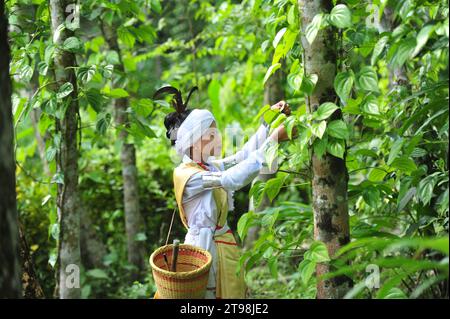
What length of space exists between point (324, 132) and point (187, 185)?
84 centimetres

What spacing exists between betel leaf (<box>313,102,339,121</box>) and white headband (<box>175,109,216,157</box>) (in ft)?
2.59

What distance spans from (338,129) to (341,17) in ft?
1.36

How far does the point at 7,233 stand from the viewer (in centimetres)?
176

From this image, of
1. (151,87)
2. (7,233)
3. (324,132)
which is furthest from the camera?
(151,87)

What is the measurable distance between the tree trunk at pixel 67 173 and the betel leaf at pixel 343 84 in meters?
1.63

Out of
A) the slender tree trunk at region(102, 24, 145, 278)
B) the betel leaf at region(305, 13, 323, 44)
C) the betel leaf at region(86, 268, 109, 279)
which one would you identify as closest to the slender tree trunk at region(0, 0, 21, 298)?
the betel leaf at region(305, 13, 323, 44)

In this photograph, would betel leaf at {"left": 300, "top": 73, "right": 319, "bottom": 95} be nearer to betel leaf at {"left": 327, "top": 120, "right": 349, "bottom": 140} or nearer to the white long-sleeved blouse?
betel leaf at {"left": 327, "top": 120, "right": 349, "bottom": 140}

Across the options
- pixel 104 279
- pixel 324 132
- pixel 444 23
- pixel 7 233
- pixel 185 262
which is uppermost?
pixel 444 23

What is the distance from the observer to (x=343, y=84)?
7.95 feet

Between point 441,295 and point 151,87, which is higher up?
point 151,87

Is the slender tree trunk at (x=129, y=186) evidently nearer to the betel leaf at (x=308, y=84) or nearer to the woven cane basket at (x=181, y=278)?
the woven cane basket at (x=181, y=278)

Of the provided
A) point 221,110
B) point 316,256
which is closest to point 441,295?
point 316,256

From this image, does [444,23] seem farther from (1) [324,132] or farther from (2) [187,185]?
(2) [187,185]

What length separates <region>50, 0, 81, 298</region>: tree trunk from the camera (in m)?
3.57
